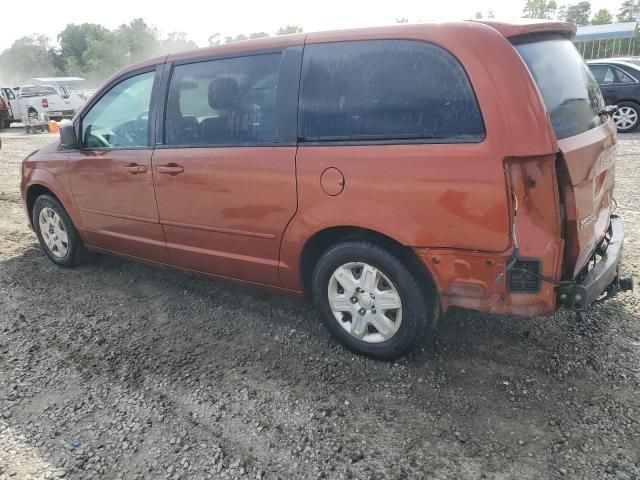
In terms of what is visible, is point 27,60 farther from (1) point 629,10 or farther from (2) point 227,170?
(2) point 227,170

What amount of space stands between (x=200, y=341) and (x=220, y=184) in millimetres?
1028

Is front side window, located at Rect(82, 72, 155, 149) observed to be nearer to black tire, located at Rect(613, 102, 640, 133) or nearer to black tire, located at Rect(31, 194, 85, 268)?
black tire, located at Rect(31, 194, 85, 268)

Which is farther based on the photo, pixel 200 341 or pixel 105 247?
pixel 105 247

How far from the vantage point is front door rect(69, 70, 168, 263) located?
3770 mm

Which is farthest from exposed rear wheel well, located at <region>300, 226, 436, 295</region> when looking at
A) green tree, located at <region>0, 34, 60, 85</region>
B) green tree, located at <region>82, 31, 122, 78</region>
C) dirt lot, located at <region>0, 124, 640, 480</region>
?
green tree, located at <region>0, 34, 60, 85</region>

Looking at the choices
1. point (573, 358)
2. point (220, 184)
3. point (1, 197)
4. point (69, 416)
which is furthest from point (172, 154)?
point (1, 197)

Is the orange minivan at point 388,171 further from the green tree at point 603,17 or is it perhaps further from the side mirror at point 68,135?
the green tree at point 603,17

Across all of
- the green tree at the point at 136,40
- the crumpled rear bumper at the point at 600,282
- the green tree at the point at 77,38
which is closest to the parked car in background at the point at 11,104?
the crumpled rear bumper at the point at 600,282

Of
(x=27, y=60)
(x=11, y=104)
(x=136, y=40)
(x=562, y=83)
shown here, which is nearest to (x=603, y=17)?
(x=136, y=40)

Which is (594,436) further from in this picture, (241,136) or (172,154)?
(172,154)

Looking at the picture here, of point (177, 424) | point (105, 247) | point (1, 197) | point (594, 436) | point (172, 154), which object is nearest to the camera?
point (594, 436)

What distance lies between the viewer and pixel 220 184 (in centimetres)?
329

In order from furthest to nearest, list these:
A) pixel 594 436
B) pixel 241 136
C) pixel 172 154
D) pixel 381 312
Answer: pixel 172 154, pixel 241 136, pixel 381 312, pixel 594 436

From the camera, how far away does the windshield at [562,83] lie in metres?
2.55
